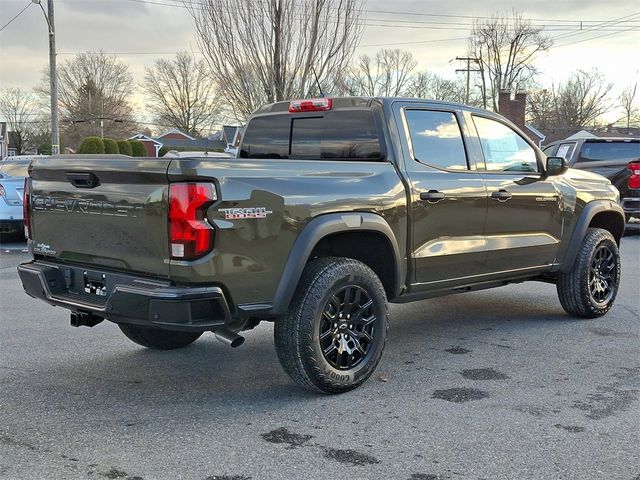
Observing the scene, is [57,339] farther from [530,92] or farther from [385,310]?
[530,92]

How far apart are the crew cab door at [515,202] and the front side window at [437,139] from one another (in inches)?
8.7

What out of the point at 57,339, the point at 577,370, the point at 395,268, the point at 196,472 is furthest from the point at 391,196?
the point at 57,339

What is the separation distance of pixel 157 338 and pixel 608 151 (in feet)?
35.4

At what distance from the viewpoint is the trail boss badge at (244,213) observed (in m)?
3.46

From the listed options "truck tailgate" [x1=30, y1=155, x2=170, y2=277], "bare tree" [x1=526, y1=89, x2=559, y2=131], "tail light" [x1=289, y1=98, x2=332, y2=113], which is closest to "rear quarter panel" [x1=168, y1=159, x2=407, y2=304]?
"truck tailgate" [x1=30, y1=155, x2=170, y2=277]

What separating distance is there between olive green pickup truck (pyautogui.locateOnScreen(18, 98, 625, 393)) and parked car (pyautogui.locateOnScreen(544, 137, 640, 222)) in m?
6.44

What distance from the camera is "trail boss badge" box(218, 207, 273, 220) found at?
346 cm

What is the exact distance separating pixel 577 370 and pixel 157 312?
3025mm

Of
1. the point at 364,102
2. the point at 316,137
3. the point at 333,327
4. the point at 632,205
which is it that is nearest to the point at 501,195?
the point at 364,102

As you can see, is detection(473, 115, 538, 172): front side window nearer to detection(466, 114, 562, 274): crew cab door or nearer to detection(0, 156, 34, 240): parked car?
detection(466, 114, 562, 274): crew cab door

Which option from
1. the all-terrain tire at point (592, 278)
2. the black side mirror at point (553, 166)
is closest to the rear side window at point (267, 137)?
the black side mirror at point (553, 166)

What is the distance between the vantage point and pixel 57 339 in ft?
17.9

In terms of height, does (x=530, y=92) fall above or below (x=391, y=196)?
above

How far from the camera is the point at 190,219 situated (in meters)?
3.37
